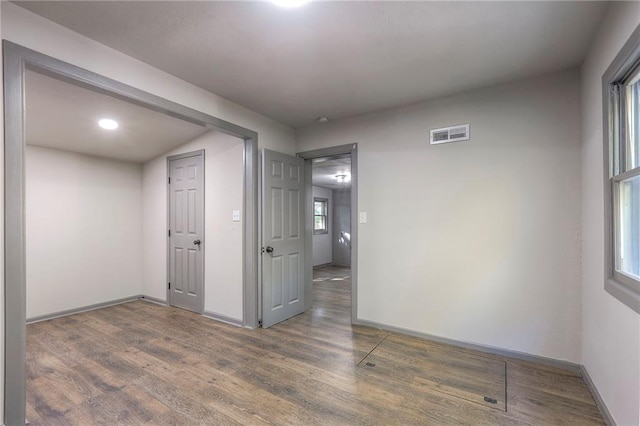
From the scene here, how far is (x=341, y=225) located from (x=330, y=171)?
2749mm

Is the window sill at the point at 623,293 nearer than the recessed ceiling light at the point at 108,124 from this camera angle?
Yes

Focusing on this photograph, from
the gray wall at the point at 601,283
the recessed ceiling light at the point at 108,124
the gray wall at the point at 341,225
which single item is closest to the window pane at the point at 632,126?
the gray wall at the point at 601,283

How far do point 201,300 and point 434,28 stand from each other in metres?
3.84

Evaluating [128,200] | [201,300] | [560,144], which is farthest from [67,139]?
[560,144]

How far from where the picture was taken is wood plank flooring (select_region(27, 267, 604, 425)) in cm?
185

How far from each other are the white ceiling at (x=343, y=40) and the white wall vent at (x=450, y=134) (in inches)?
13.8

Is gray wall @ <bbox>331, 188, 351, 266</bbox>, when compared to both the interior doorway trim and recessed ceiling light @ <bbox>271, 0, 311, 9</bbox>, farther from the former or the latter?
the interior doorway trim

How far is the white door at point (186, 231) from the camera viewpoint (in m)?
3.90

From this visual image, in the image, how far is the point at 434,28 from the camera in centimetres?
187

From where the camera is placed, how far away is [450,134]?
114 inches

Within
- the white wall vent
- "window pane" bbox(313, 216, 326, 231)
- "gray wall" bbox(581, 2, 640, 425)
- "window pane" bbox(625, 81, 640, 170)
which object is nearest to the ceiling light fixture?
"window pane" bbox(313, 216, 326, 231)

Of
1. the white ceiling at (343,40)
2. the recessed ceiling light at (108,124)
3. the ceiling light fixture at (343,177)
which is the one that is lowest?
the ceiling light fixture at (343,177)

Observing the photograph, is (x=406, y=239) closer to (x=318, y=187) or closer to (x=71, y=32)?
(x=71, y=32)

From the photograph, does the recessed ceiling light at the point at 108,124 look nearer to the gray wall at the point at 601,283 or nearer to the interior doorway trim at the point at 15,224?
the interior doorway trim at the point at 15,224
